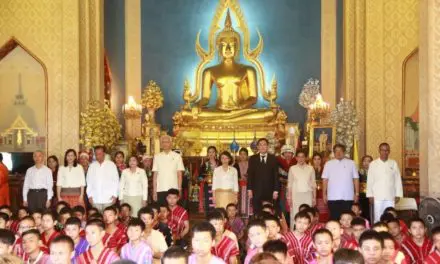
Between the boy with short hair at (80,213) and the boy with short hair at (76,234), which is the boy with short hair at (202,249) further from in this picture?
the boy with short hair at (80,213)

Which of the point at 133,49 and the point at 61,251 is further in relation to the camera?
the point at 133,49

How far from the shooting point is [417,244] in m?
8.43

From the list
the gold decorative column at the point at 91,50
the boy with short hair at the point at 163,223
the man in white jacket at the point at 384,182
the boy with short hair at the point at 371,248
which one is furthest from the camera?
the gold decorative column at the point at 91,50

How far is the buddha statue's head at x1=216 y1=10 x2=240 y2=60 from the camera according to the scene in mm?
18562

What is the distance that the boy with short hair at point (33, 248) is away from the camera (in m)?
7.56

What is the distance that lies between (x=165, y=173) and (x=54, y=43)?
452 cm

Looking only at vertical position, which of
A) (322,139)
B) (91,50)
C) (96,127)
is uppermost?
(91,50)

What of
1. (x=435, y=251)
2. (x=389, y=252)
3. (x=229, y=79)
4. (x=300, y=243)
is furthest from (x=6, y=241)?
(x=229, y=79)

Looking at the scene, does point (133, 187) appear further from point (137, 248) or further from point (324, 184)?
point (137, 248)

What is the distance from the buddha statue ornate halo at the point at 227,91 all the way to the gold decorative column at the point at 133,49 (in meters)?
1.12

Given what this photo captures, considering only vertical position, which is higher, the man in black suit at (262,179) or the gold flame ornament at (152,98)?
the gold flame ornament at (152,98)

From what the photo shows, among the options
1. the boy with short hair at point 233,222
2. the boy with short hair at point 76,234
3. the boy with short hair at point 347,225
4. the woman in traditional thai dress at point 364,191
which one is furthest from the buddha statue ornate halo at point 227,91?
the boy with short hair at point 76,234

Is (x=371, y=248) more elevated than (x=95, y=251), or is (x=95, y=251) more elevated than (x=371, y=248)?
(x=371, y=248)

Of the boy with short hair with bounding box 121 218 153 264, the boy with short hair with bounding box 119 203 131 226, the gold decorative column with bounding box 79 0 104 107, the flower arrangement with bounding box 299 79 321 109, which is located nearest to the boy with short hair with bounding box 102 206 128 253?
the boy with short hair with bounding box 121 218 153 264
